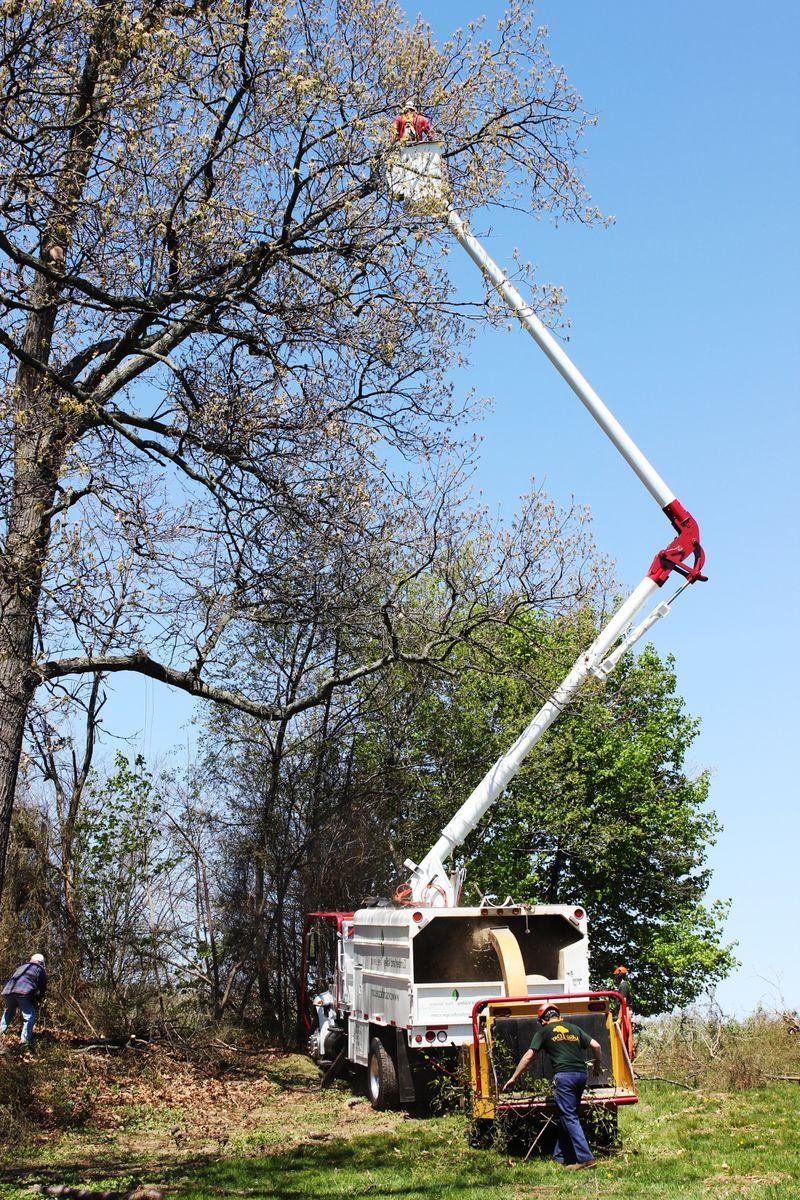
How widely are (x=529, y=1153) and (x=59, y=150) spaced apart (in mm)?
10578

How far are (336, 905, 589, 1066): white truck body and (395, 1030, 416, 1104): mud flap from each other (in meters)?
0.16

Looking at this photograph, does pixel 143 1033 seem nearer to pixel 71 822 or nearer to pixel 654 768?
pixel 71 822

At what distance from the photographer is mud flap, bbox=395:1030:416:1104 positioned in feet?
44.1

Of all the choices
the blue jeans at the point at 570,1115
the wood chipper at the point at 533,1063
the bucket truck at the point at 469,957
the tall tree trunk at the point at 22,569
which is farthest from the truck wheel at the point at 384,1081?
the tall tree trunk at the point at 22,569

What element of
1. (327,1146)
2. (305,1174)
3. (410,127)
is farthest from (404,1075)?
(410,127)

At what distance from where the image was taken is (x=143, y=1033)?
1784 centimetres

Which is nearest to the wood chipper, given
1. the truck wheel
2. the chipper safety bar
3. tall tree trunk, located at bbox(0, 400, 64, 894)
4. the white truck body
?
the chipper safety bar

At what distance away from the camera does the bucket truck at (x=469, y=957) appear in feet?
37.9

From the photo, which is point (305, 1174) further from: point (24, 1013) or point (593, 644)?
point (593, 644)

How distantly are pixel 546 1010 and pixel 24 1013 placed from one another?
8358 mm

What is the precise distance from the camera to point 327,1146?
468 inches

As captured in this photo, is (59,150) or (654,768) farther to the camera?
(654,768)

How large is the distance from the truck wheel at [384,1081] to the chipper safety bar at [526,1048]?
9.28 feet

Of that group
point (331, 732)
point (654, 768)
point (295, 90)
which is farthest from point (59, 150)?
point (654, 768)
